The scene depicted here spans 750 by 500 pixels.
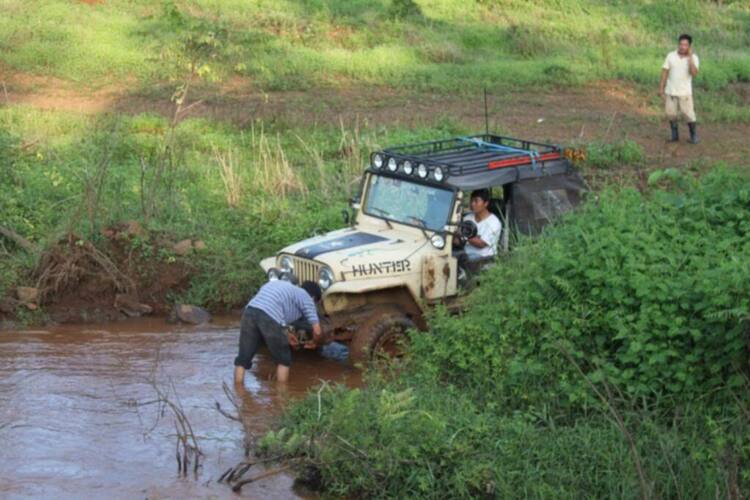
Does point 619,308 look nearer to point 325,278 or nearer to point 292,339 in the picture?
point 325,278

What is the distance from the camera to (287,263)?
11148 mm

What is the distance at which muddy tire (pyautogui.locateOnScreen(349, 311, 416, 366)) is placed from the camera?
10586 mm

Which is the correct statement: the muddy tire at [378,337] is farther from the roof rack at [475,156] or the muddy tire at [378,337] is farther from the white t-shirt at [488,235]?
the roof rack at [475,156]

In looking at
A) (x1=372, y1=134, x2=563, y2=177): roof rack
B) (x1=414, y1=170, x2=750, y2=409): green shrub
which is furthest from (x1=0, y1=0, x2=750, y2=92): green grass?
(x1=414, y1=170, x2=750, y2=409): green shrub

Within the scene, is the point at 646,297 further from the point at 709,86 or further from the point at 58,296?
the point at 709,86

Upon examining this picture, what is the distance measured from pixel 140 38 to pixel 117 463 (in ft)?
47.0

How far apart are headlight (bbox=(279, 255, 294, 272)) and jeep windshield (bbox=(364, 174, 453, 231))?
38.6 inches

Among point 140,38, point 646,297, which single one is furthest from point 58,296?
point 140,38

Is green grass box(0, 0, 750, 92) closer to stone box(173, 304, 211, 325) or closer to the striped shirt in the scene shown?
stone box(173, 304, 211, 325)

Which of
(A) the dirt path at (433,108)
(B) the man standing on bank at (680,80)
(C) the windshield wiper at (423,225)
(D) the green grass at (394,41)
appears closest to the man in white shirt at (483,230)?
(C) the windshield wiper at (423,225)

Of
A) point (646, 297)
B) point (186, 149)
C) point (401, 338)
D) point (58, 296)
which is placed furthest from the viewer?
point (186, 149)

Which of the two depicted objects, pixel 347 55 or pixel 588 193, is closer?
pixel 588 193

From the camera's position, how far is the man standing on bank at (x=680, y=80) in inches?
674

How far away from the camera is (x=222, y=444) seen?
9344 millimetres
